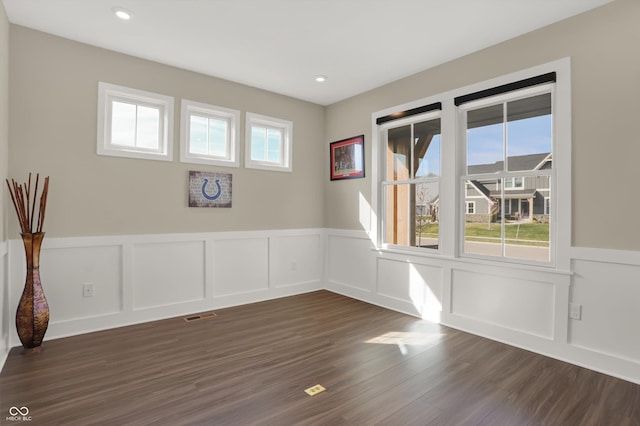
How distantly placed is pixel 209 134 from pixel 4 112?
180 cm

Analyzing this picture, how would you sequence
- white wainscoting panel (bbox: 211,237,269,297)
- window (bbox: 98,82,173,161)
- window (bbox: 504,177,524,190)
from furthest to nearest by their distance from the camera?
white wainscoting panel (bbox: 211,237,269,297), window (bbox: 98,82,173,161), window (bbox: 504,177,524,190)

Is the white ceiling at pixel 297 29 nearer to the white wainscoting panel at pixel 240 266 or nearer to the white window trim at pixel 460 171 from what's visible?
the white window trim at pixel 460 171

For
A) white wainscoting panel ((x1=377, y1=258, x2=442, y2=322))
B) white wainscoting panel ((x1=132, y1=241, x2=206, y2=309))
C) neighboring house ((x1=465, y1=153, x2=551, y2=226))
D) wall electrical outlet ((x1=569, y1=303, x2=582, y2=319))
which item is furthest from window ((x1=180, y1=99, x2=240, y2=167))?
wall electrical outlet ((x1=569, y1=303, x2=582, y2=319))

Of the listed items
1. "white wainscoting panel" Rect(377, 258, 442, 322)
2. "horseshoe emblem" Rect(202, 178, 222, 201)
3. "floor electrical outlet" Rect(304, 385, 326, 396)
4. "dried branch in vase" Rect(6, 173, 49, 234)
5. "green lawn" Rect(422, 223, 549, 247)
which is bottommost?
"floor electrical outlet" Rect(304, 385, 326, 396)

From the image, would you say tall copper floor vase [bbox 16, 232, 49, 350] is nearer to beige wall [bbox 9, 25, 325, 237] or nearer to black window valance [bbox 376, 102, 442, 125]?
beige wall [bbox 9, 25, 325, 237]

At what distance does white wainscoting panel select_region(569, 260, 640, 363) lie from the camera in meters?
2.41

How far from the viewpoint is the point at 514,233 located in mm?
3104

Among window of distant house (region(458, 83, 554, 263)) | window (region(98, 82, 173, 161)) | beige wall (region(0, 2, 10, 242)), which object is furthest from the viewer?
window (region(98, 82, 173, 161))

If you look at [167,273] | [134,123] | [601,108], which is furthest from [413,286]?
[134,123]

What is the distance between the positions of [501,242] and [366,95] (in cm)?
245

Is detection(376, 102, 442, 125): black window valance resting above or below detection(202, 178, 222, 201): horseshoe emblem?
above

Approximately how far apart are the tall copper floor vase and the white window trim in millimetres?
3361

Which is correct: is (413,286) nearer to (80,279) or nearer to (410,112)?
(410,112)

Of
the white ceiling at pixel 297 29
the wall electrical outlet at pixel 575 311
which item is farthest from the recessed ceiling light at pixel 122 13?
the wall electrical outlet at pixel 575 311
